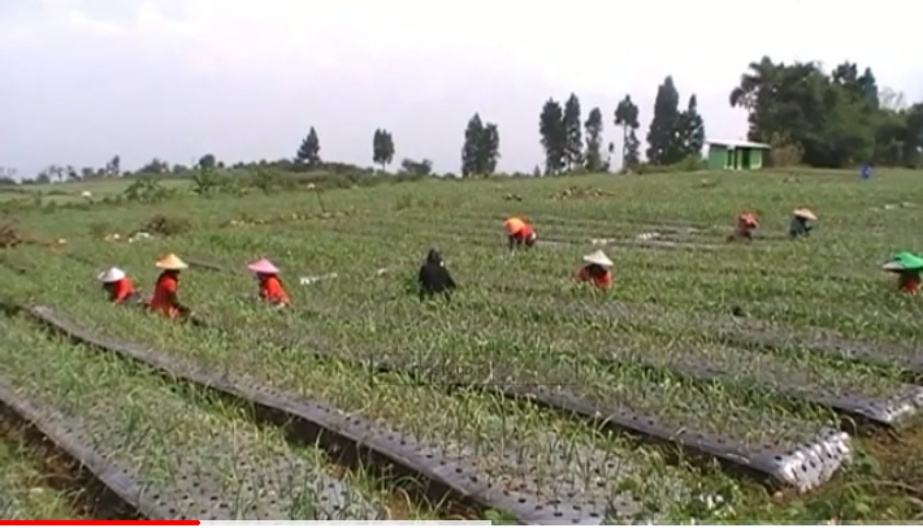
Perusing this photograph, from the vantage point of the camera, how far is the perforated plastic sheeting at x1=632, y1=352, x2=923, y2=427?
5793 mm

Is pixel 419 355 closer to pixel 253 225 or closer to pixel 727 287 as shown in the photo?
pixel 727 287

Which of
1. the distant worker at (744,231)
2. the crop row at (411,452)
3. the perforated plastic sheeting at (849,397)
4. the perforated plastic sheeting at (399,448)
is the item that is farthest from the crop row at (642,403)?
the distant worker at (744,231)

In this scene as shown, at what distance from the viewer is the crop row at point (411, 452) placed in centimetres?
414

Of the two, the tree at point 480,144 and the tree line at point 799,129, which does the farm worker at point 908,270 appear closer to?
the tree line at point 799,129

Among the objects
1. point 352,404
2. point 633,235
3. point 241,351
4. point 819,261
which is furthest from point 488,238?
point 352,404

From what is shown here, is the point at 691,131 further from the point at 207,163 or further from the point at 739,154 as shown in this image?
the point at 207,163

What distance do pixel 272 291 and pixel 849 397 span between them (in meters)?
7.15

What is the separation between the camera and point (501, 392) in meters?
6.35

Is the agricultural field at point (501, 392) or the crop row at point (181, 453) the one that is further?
the agricultural field at point (501, 392)

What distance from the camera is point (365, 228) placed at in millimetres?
22766

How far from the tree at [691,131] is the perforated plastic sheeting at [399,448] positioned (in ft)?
185

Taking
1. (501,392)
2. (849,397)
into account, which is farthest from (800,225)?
(501,392)

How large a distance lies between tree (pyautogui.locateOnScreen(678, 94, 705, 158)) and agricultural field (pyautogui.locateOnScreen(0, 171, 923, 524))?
160ft

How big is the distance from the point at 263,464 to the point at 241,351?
11.1ft
